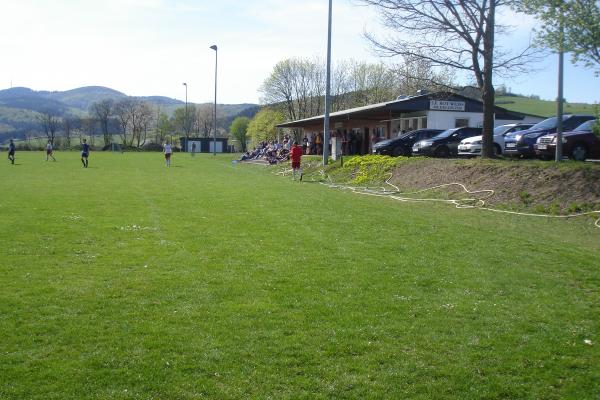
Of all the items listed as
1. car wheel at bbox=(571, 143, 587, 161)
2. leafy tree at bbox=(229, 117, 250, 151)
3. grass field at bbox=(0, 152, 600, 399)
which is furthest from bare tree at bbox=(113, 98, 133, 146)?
grass field at bbox=(0, 152, 600, 399)

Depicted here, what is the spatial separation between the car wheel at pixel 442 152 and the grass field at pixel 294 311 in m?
16.2

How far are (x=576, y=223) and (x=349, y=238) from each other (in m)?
6.28

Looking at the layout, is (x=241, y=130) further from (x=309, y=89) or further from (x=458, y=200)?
(x=458, y=200)

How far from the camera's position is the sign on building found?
117 feet

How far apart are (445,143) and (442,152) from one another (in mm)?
481

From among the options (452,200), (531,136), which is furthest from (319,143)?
(452,200)

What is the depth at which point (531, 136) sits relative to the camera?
74.6 feet

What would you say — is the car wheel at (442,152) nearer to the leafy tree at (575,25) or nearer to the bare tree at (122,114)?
the leafy tree at (575,25)

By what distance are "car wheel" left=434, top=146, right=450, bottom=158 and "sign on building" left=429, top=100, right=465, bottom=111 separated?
8.16 metres

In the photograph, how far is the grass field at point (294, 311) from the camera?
4574mm

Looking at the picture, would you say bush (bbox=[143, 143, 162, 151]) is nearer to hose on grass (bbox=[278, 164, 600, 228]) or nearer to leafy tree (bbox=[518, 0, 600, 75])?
hose on grass (bbox=[278, 164, 600, 228])

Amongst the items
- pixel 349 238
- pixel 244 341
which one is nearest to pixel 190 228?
pixel 349 238

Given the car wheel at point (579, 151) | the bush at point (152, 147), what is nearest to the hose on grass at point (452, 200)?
the car wheel at point (579, 151)

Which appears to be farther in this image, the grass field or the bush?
the bush
